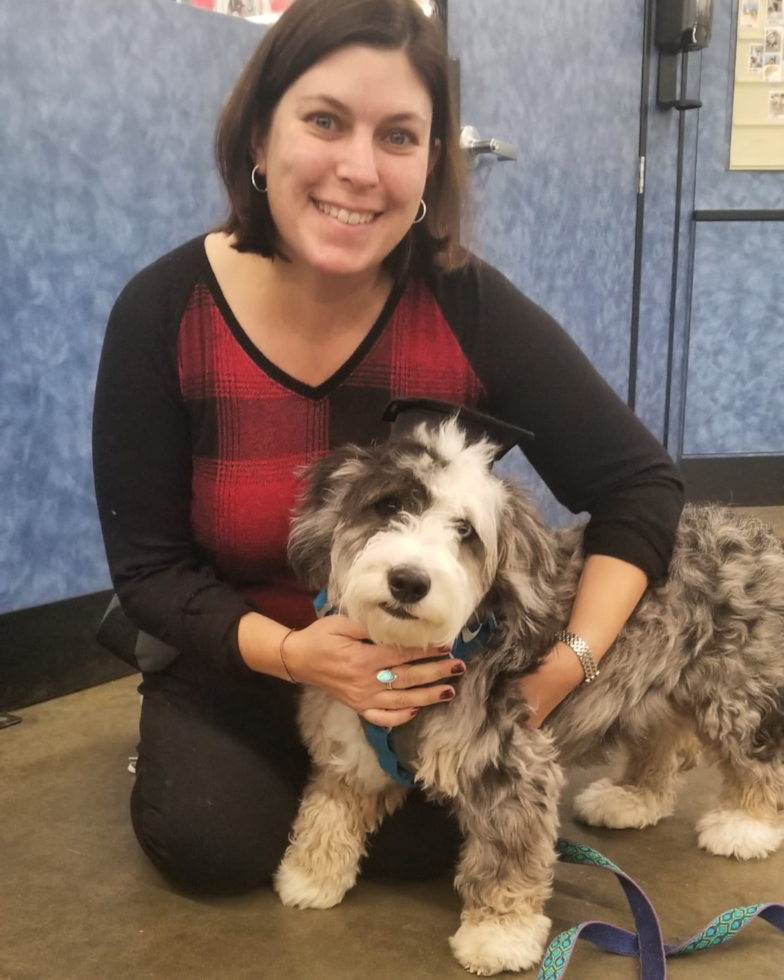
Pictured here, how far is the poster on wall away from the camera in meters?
4.18

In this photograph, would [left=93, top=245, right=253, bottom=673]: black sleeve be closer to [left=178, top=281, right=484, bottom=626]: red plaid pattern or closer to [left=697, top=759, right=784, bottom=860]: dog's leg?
[left=178, top=281, right=484, bottom=626]: red plaid pattern

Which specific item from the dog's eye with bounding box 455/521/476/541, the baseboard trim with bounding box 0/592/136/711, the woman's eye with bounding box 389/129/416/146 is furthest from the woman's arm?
the baseboard trim with bounding box 0/592/136/711

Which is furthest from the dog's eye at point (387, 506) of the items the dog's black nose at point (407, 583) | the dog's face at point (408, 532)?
the dog's black nose at point (407, 583)

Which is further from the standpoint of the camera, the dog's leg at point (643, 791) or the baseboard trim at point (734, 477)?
the baseboard trim at point (734, 477)

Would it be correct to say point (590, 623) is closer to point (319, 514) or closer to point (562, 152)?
point (319, 514)

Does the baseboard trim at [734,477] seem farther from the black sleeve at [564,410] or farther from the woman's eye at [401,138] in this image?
the woman's eye at [401,138]

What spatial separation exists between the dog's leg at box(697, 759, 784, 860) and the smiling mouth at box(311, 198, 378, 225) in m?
1.13

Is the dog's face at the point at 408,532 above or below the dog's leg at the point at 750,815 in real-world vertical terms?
above

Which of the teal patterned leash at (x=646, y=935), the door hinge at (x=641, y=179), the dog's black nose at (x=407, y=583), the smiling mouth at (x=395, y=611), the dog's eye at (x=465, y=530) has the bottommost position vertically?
the teal patterned leash at (x=646, y=935)

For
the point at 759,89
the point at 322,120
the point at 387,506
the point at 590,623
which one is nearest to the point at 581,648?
the point at 590,623

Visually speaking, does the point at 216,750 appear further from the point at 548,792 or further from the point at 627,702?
the point at 627,702

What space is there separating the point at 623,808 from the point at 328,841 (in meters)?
0.62

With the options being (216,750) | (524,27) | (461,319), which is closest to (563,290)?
(524,27)

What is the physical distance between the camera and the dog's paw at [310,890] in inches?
62.6
